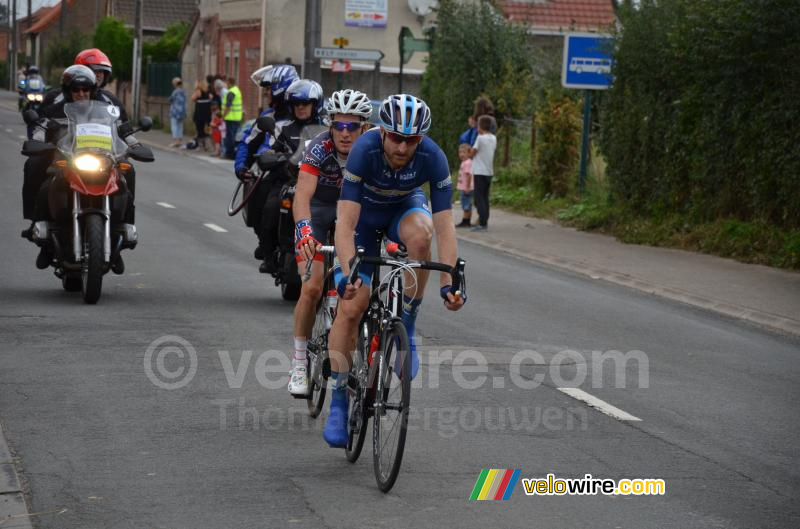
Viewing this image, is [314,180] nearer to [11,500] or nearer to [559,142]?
[11,500]

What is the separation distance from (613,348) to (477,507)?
4810mm

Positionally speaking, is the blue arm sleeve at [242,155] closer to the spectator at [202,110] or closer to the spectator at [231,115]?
the spectator at [231,115]

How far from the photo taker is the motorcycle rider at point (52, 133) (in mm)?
11633

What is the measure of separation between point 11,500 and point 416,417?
8.62 ft

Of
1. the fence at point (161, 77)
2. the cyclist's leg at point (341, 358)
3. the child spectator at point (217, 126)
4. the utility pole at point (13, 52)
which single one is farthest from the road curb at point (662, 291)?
the utility pole at point (13, 52)

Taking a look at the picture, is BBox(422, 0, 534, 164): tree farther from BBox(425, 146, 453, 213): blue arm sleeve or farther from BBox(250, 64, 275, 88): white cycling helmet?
BBox(425, 146, 453, 213): blue arm sleeve

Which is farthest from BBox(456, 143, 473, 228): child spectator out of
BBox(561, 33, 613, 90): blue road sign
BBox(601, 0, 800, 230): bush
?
BBox(601, 0, 800, 230): bush

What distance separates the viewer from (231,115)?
1357 inches

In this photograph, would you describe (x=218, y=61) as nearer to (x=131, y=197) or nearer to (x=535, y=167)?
(x=535, y=167)

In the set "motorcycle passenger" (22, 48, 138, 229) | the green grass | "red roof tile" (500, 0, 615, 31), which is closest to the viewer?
"motorcycle passenger" (22, 48, 138, 229)

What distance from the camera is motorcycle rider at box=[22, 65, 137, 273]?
1163 centimetres

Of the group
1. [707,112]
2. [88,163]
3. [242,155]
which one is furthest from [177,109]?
[88,163]

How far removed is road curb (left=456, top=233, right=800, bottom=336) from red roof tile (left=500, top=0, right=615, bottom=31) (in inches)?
1095

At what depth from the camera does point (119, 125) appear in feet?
38.5
